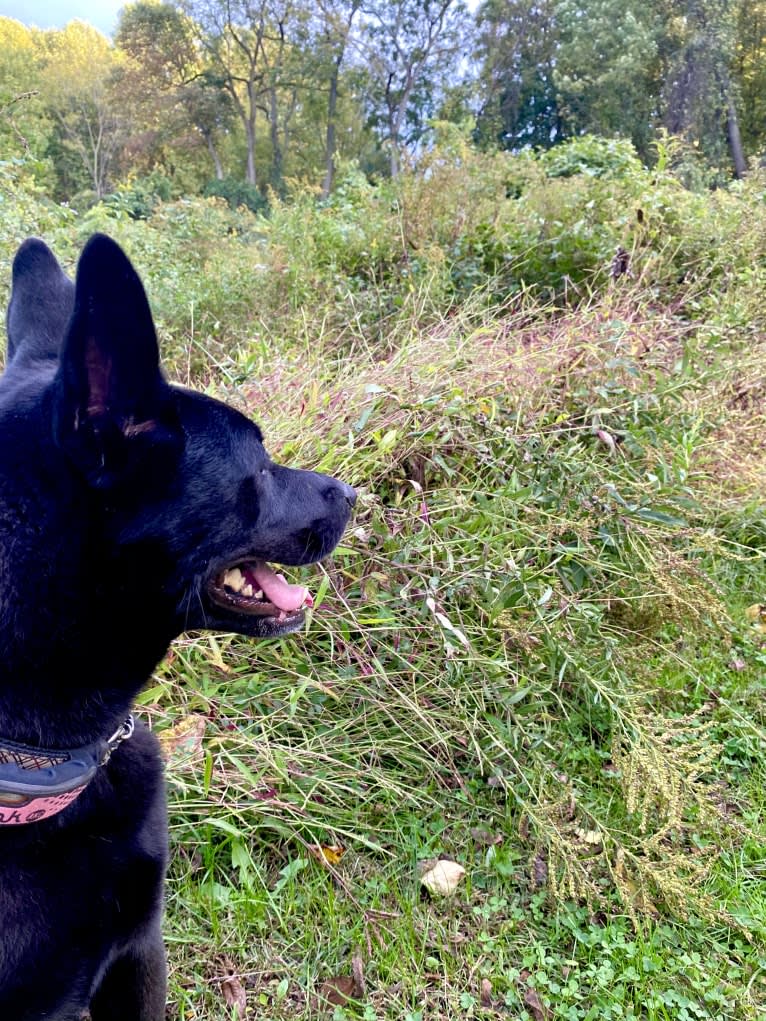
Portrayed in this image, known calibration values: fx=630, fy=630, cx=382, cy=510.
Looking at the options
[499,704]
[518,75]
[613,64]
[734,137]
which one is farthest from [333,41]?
[499,704]

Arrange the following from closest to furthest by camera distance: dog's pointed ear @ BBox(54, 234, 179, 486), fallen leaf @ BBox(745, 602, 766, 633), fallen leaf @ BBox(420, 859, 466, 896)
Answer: dog's pointed ear @ BBox(54, 234, 179, 486) < fallen leaf @ BBox(420, 859, 466, 896) < fallen leaf @ BBox(745, 602, 766, 633)

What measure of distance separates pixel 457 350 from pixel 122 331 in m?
1.88

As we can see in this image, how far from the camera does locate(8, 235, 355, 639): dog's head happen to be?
96 centimetres

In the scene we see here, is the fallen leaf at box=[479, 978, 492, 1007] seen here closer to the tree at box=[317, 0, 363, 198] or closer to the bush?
the bush

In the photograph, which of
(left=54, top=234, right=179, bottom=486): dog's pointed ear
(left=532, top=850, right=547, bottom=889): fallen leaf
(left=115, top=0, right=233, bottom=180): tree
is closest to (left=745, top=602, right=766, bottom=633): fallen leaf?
(left=532, top=850, right=547, bottom=889): fallen leaf

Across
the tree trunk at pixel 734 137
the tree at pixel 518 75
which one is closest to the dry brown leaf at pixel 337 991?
the tree trunk at pixel 734 137

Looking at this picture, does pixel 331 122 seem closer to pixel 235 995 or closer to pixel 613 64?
pixel 613 64

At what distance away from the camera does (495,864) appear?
1.72 metres

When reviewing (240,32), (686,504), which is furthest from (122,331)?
(240,32)

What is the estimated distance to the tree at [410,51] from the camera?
79.8 ft

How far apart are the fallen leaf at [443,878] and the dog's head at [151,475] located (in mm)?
798

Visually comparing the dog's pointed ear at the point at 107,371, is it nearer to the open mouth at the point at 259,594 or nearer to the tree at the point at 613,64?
the open mouth at the point at 259,594

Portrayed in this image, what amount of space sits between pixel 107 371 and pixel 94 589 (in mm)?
370

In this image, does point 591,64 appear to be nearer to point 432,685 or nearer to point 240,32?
point 240,32
